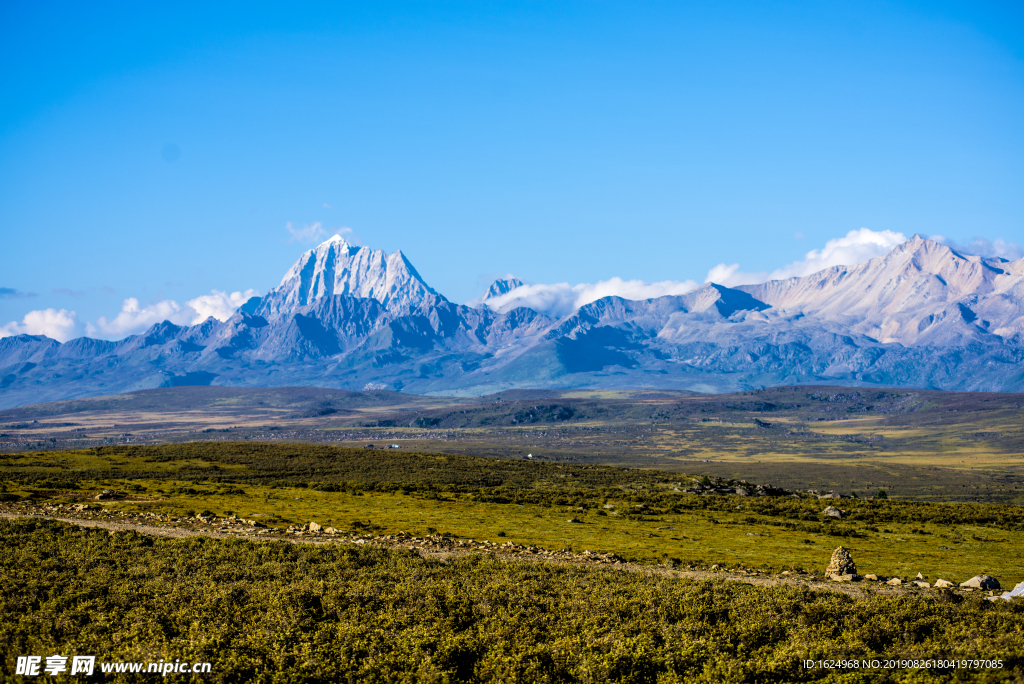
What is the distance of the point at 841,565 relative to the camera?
34438 mm

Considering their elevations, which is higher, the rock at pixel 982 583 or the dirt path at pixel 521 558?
the dirt path at pixel 521 558

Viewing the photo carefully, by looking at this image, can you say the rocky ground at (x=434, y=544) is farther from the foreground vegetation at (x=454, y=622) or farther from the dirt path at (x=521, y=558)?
the foreground vegetation at (x=454, y=622)

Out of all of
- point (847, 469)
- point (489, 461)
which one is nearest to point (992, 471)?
point (847, 469)

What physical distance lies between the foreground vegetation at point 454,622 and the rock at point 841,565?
8.03m

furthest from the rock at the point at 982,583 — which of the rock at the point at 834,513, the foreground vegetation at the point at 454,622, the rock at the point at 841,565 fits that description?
the rock at the point at 834,513

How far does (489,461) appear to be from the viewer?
347ft

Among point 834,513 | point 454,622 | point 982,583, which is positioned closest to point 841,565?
point 982,583

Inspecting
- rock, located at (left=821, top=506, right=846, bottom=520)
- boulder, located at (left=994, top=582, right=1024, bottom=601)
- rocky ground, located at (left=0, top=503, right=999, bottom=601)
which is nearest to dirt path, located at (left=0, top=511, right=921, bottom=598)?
rocky ground, located at (left=0, top=503, right=999, bottom=601)

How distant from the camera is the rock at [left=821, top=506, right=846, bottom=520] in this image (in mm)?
58969

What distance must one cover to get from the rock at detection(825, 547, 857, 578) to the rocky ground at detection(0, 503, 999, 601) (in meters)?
0.25

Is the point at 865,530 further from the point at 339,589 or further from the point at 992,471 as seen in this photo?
the point at 992,471

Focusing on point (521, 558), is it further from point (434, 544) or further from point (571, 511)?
point (571, 511)

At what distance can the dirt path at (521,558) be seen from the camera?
3059 centimetres

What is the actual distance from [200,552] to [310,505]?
83.0 feet
